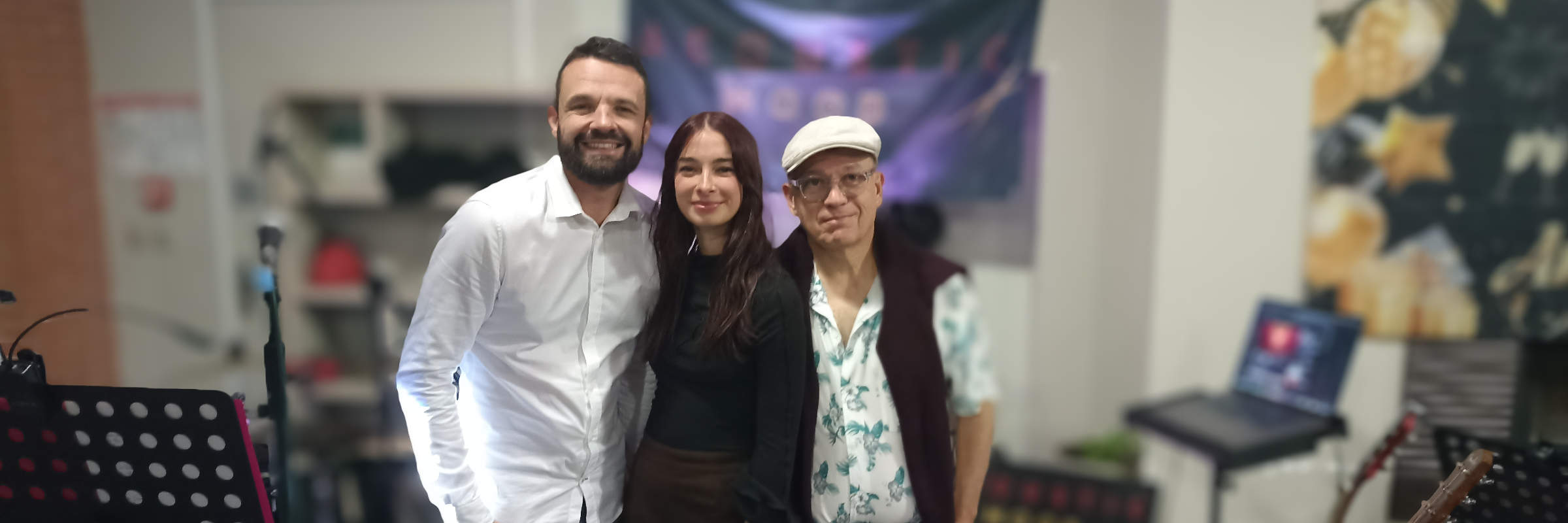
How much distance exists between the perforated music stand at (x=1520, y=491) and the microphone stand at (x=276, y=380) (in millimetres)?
2542

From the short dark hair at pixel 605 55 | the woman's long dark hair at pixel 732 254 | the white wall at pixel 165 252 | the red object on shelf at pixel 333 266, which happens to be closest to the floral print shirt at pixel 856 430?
the woman's long dark hair at pixel 732 254

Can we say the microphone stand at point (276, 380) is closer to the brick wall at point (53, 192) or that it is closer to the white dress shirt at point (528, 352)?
the white dress shirt at point (528, 352)

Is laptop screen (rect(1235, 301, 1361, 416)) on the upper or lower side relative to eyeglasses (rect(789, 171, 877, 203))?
lower

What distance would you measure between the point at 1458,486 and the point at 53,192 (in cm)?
495

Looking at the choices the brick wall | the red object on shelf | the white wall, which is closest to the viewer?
the brick wall

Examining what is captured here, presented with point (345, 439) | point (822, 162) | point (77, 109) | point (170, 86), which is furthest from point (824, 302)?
point (77, 109)

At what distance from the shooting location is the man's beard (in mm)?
1198

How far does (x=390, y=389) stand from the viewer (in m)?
2.79

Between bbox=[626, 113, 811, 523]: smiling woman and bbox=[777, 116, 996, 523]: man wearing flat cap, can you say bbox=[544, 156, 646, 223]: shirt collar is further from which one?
bbox=[777, 116, 996, 523]: man wearing flat cap

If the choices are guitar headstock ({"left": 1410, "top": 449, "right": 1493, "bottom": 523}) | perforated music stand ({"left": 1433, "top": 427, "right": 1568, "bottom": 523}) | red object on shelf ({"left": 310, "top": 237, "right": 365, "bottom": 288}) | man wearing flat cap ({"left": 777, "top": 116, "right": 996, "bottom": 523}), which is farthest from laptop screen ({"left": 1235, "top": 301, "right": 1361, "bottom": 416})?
red object on shelf ({"left": 310, "top": 237, "right": 365, "bottom": 288})

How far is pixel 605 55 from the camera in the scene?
120cm

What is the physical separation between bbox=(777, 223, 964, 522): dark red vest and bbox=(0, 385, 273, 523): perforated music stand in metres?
0.96

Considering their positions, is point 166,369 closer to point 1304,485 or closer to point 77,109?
point 77,109

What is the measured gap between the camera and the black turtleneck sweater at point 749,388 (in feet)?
4.03
